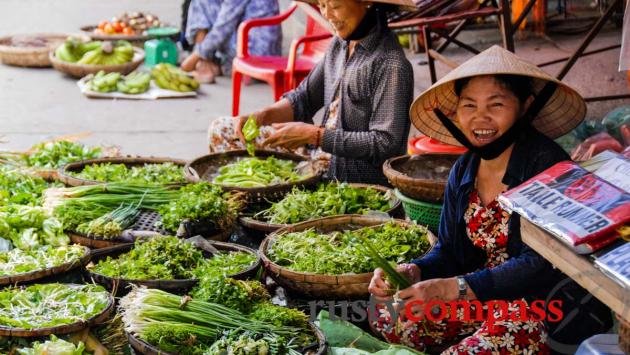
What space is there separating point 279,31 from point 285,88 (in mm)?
1872

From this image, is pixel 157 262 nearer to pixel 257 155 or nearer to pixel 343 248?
pixel 343 248

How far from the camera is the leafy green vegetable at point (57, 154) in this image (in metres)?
4.71

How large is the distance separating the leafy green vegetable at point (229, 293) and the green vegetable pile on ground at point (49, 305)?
0.32 metres

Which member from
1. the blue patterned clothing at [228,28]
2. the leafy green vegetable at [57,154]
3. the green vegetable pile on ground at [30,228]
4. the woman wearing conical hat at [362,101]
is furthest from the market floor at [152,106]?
the woman wearing conical hat at [362,101]

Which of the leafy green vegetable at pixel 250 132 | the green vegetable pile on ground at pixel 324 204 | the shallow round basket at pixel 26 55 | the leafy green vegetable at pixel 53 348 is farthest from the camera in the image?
the shallow round basket at pixel 26 55

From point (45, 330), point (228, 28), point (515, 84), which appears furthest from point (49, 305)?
point (228, 28)

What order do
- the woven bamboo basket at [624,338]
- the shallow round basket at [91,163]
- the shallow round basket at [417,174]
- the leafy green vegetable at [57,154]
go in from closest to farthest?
the woven bamboo basket at [624,338], the shallow round basket at [417,174], the shallow round basket at [91,163], the leafy green vegetable at [57,154]

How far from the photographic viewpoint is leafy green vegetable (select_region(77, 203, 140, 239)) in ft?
12.0

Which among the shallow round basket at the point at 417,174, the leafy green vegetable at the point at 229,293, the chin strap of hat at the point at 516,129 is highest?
the chin strap of hat at the point at 516,129

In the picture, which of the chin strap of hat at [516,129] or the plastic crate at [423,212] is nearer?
the chin strap of hat at [516,129]

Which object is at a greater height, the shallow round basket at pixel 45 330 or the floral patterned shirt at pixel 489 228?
the floral patterned shirt at pixel 489 228

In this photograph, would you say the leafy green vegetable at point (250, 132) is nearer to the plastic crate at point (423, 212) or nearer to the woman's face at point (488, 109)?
the plastic crate at point (423, 212)

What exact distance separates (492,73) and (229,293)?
1.12 meters

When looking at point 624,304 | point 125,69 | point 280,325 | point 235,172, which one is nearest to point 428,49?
point 235,172
